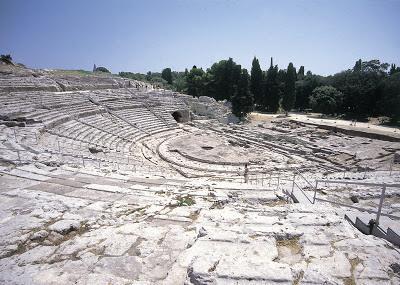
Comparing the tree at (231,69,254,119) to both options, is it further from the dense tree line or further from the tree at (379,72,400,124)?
the tree at (379,72,400,124)

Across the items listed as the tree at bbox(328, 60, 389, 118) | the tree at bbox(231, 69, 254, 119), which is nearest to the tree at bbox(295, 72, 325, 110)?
the tree at bbox(328, 60, 389, 118)

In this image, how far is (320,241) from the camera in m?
3.84

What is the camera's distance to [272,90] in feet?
144

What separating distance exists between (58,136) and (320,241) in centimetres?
1704

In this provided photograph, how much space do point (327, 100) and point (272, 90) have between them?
859 cm

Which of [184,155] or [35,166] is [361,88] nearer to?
[184,155]

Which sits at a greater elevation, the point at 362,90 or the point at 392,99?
the point at 362,90

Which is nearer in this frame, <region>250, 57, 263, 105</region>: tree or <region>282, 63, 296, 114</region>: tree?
<region>282, 63, 296, 114</region>: tree

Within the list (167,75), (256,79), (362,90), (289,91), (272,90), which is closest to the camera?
(362,90)

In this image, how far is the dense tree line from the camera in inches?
1453

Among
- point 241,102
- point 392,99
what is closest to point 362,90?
point 392,99

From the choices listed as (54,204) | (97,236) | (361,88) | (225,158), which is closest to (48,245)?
(97,236)

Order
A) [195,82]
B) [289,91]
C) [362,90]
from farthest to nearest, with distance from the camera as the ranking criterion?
[195,82] < [289,91] < [362,90]

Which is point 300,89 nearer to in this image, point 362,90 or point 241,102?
point 362,90
